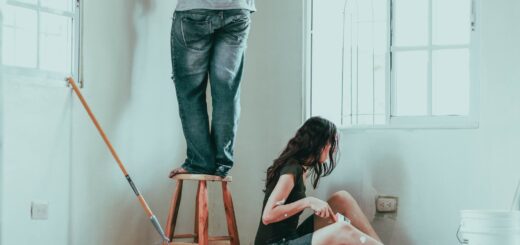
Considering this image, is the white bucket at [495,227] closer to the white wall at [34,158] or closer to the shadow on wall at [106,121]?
the shadow on wall at [106,121]

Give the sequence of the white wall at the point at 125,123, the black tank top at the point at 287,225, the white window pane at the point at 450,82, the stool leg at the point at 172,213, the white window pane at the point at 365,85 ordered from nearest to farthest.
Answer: the black tank top at the point at 287,225, the white wall at the point at 125,123, the stool leg at the point at 172,213, the white window pane at the point at 450,82, the white window pane at the point at 365,85

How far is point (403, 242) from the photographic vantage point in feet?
13.5

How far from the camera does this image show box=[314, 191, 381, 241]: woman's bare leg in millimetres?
3973

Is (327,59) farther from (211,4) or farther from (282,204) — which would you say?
(282,204)

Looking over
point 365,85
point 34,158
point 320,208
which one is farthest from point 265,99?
point 34,158

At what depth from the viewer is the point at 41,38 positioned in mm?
3484

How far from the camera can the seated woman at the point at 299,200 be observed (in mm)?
3426

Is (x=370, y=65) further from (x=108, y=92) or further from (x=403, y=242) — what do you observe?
(x=108, y=92)

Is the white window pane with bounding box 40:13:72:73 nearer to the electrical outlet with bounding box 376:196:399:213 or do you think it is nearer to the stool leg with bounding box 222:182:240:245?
the stool leg with bounding box 222:182:240:245

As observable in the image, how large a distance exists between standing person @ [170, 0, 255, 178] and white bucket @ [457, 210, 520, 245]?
4.18 feet

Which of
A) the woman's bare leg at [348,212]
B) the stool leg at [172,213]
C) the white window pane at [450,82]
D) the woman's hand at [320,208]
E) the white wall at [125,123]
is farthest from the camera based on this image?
the white window pane at [450,82]

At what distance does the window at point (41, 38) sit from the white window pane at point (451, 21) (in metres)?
1.99

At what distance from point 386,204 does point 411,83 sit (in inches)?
28.1

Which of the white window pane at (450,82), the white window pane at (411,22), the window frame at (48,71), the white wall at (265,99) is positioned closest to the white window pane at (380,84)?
the white window pane at (411,22)
